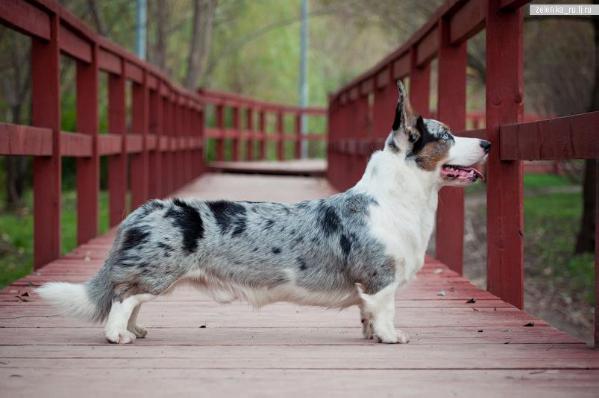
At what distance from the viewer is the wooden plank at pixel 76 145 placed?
6.32 meters

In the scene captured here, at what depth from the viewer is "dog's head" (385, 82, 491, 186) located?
422 centimetres

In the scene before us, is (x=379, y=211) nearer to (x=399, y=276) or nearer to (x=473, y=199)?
(x=399, y=276)

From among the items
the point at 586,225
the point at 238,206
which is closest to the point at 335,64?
the point at 586,225

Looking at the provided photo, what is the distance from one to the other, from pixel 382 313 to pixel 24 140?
7.55ft

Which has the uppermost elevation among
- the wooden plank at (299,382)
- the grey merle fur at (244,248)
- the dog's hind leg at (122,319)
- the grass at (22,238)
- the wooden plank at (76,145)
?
the wooden plank at (76,145)

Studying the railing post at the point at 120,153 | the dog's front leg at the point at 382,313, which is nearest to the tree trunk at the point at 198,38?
the railing post at the point at 120,153

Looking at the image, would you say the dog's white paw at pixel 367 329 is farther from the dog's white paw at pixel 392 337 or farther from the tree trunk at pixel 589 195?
the tree trunk at pixel 589 195

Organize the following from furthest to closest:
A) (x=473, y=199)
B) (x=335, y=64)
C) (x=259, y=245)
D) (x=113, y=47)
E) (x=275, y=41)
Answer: (x=335, y=64) → (x=275, y=41) → (x=473, y=199) → (x=113, y=47) → (x=259, y=245)

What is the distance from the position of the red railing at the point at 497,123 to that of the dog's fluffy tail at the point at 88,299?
1.86 metres

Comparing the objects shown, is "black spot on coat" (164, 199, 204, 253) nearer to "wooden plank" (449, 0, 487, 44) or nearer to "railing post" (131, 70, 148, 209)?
"wooden plank" (449, 0, 487, 44)

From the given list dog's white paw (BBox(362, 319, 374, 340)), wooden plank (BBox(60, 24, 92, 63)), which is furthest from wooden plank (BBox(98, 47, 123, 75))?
dog's white paw (BBox(362, 319, 374, 340))

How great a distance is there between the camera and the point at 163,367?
3447 mm

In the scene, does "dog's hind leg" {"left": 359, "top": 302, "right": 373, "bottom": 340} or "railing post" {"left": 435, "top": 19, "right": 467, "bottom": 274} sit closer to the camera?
"dog's hind leg" {"left": 359, "top": 302, "right": 373, "bottom": 340}

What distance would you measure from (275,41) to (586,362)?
25.9 m
